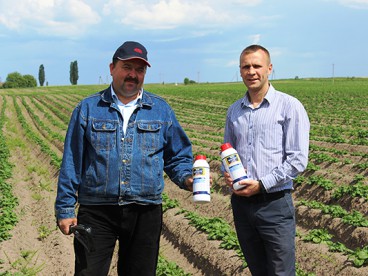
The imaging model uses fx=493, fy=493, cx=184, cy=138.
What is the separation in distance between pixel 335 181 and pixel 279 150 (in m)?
7.24

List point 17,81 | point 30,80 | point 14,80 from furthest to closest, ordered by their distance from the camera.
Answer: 1. point 30,80
2. point 14,80
3. point 17,81

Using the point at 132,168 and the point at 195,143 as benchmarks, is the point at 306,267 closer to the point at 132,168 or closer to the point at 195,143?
the point at 132,168

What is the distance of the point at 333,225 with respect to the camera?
7.92 m

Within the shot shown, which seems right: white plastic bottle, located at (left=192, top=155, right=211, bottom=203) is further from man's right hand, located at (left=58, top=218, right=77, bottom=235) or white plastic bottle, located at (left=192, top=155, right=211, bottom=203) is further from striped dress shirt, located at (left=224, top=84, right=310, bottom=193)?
man's right hand, located at (left=58, top=218, right=77, bottom=235)

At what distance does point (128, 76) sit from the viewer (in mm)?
3641

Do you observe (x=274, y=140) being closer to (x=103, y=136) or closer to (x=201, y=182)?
(x=201, y=182)

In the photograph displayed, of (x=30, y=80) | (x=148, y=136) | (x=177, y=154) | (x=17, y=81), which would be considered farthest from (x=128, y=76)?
(x=30, y=80)

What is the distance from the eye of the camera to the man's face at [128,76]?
364 cm

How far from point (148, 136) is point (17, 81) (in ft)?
378

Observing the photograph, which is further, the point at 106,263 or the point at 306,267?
the point at 306,267

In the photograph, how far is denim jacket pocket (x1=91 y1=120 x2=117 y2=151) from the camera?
362cm

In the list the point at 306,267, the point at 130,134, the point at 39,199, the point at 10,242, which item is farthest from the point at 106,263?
the point at 39,199

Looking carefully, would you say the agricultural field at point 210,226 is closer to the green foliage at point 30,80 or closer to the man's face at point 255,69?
the man's face at point 255,69

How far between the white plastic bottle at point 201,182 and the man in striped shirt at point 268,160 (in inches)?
7.0
